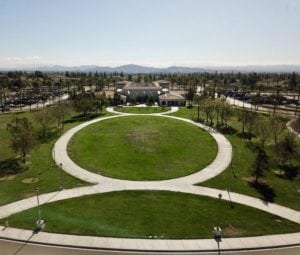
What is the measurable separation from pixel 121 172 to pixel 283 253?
24.6 metres

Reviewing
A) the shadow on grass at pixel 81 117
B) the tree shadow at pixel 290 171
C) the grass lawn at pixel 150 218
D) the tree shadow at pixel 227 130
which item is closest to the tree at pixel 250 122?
the tree shadow at pixel 227 130

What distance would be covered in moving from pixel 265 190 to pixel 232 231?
40.4ft

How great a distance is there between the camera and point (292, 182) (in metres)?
41.8

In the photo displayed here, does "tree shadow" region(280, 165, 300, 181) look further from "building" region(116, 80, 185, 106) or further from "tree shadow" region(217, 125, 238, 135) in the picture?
"building" region(116, 80, 185, 106)

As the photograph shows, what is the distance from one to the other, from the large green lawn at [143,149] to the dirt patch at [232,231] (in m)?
14.4

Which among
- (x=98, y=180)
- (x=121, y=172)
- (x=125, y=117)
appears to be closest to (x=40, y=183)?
(x=98, y=180)

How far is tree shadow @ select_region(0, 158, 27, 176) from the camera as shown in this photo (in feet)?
145

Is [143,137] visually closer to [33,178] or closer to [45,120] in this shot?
[45,120]

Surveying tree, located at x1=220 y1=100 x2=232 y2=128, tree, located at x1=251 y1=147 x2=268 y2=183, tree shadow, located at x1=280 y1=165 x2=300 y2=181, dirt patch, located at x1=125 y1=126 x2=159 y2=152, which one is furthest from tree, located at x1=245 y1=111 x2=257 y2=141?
tree, located at x1=251 y1=147 x2=268 y2=183

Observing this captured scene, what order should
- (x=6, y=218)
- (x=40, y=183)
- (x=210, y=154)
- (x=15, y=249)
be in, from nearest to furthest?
(x=15, y=249)
(x=6, y=218)
(x=40, y=183)
(x=210, y=154)

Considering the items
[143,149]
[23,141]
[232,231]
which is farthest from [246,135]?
[23,141]

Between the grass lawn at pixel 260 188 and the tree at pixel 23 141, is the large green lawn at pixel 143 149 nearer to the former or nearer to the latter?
the grass lawn at pixel 260 188

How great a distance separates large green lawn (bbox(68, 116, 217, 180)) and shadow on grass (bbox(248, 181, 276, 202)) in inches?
356

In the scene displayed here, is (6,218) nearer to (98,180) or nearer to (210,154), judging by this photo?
(98,180)
